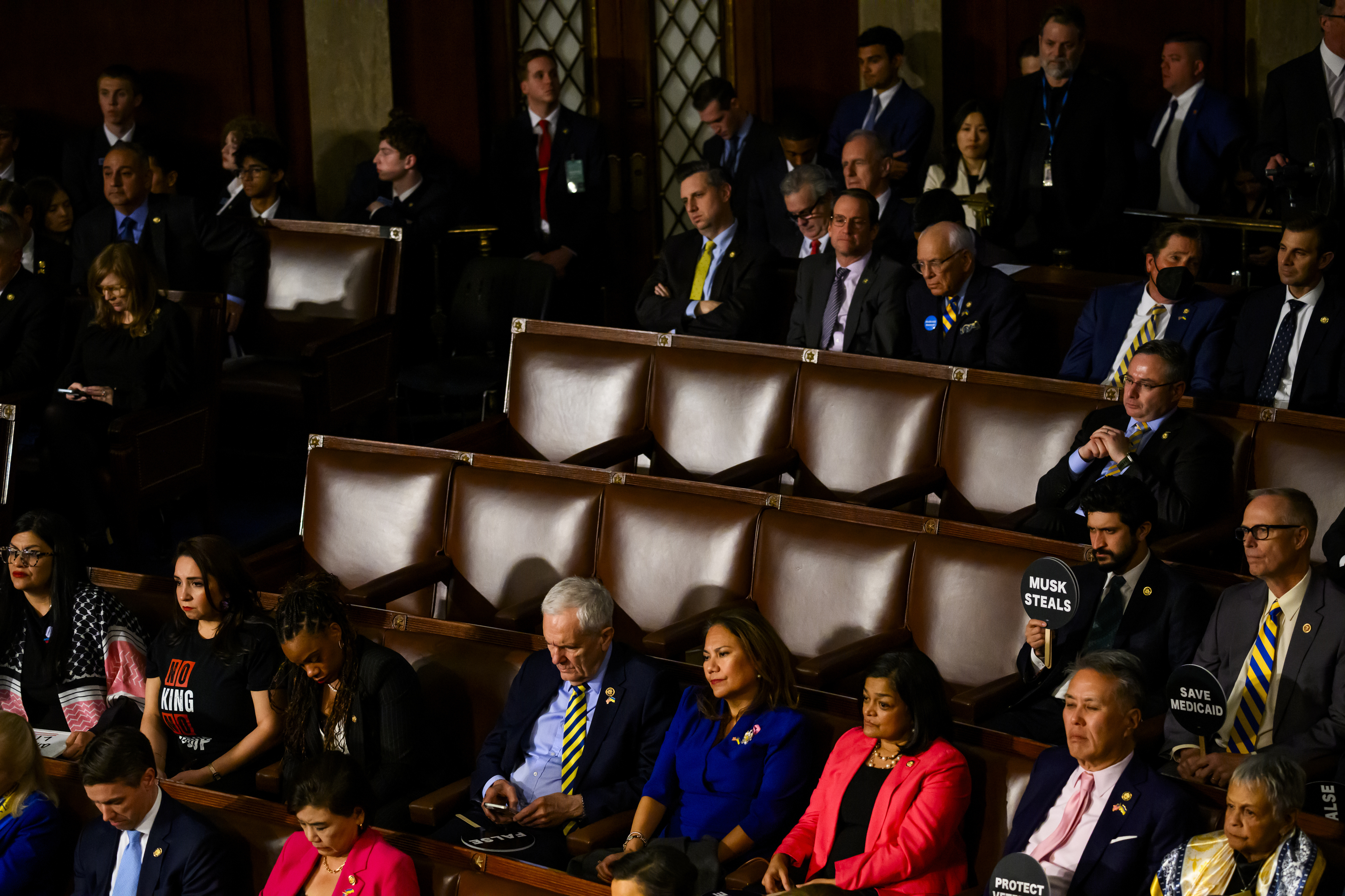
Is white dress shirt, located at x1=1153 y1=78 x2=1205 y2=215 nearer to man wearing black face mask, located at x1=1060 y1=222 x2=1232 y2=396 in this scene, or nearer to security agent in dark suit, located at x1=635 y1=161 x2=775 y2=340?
man wearing black face mask, located at x1=1060 y1=222 x2=1232 y2=396

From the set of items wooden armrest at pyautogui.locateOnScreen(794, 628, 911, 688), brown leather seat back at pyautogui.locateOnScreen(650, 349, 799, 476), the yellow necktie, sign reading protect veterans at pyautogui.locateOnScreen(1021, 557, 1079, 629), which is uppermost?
the yellow necktie

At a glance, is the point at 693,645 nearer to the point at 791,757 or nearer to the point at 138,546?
the point at 791,757

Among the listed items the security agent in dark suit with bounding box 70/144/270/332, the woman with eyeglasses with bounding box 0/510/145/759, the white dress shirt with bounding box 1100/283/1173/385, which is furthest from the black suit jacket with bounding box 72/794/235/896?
the security agent in dark suit with bounding box 70/144/270/332

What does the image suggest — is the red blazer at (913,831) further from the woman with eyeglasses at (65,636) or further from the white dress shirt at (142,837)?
the woman with eyeglasses at (65,636)

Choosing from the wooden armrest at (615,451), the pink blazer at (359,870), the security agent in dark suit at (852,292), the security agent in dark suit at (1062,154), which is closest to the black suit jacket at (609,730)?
the pink blazer at (359,870)

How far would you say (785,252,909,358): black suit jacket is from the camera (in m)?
4.82

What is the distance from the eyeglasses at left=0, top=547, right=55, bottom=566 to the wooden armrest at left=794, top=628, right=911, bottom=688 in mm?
1847

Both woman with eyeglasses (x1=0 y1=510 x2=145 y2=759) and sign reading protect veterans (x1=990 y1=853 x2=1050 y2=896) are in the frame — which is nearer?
sign reading protect veterans (x1=990 y1=853 x2=1050 y2=896)

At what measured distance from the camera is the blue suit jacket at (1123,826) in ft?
9.16

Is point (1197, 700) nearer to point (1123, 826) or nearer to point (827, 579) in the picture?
point (1123, 826)

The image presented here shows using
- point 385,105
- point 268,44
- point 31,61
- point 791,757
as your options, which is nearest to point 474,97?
point 385,105

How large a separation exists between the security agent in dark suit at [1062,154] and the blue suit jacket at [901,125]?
1.65 feet

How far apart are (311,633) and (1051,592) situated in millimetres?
1538

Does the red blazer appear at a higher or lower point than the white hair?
lower
